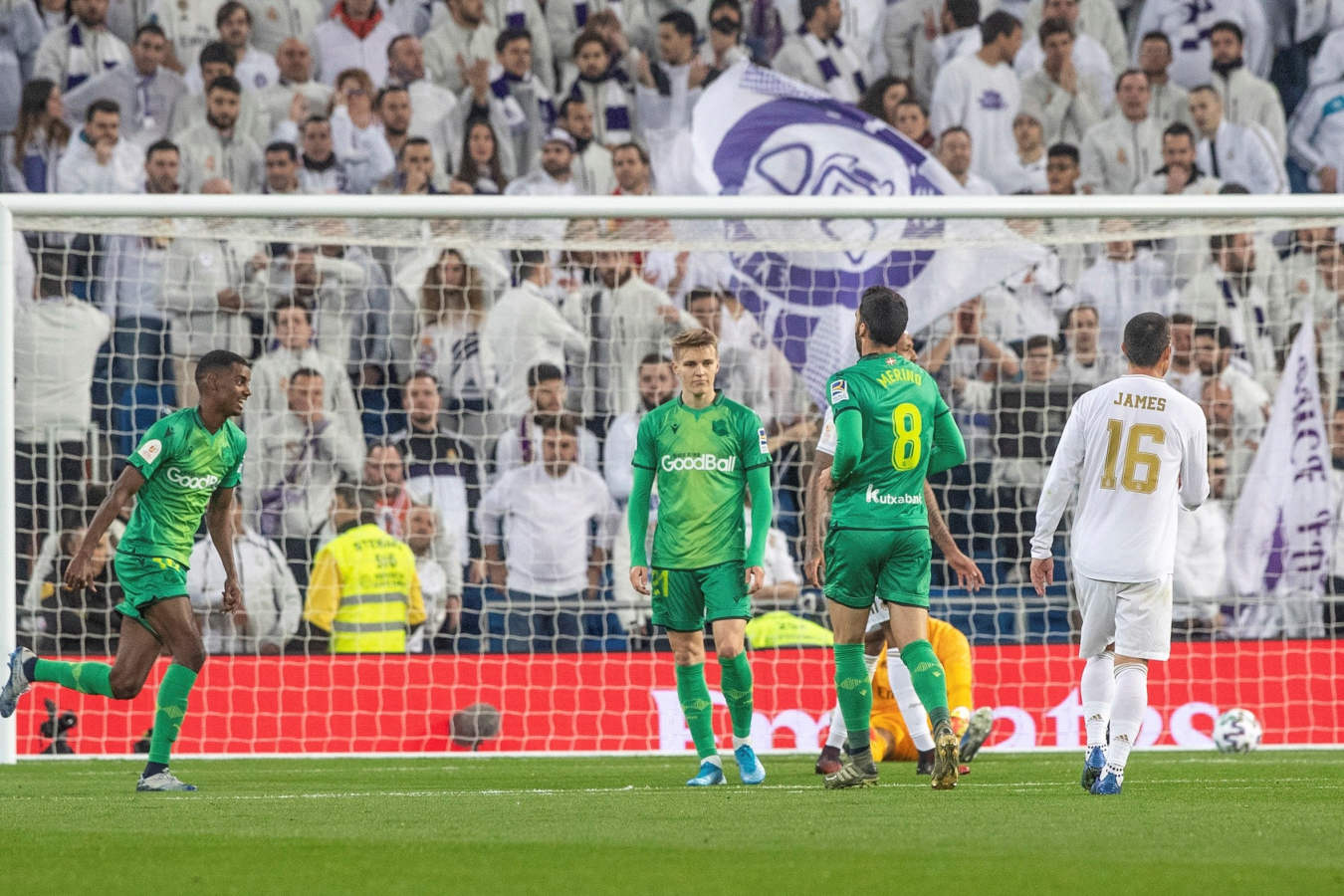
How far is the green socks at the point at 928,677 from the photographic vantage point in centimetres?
707

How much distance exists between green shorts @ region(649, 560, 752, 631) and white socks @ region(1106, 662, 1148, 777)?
1.83m

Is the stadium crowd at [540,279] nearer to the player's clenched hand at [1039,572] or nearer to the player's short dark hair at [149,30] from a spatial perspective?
the player's short dark hair at [149,30]

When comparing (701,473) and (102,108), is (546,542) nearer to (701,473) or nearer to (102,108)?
(701,473)

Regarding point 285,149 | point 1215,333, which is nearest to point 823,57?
point 1215,333

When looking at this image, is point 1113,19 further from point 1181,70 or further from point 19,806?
point 19,806

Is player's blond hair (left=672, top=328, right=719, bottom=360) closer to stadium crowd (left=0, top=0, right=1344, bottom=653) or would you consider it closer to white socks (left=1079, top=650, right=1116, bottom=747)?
white socks (left=1079, top=650, right=1116, bottom=747)

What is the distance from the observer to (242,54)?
48.8 ft

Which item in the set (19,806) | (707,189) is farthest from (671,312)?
(19,806)

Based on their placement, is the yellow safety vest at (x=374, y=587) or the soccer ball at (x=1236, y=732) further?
the yellow safety vest at (x=374, y=587)

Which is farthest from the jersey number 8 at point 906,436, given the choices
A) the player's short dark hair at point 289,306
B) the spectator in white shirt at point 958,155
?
the spectator in white shirt at point 958,155

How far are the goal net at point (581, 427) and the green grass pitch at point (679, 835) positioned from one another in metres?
2.34

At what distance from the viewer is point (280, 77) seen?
1480 cm

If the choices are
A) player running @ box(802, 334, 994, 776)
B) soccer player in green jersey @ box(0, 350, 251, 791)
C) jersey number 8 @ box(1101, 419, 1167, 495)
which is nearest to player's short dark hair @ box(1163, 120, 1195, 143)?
player running @ box(802, 334, 994, 776)

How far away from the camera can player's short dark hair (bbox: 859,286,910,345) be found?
733 cm
